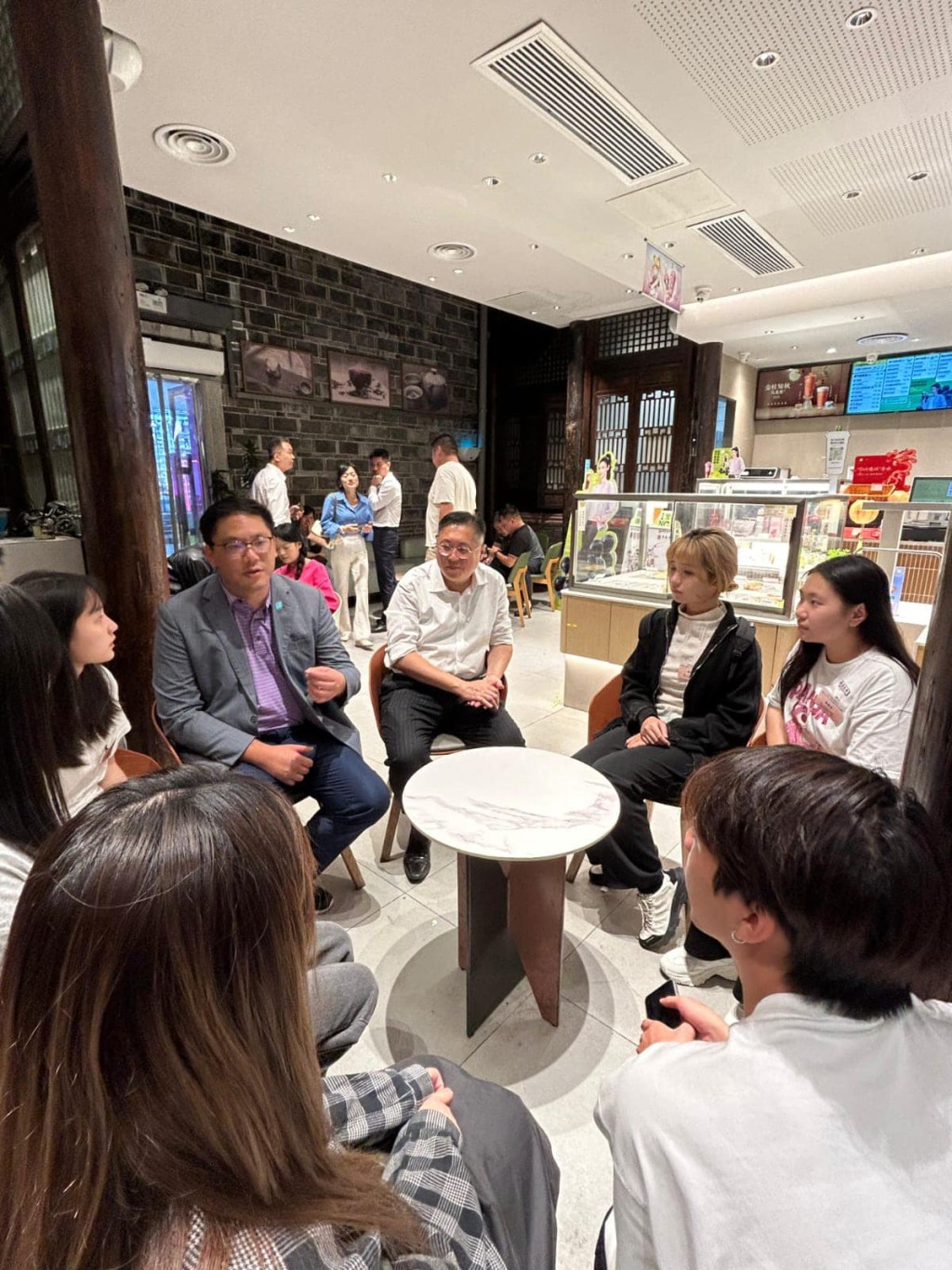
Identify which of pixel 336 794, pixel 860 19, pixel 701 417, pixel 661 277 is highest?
pixel 860 19

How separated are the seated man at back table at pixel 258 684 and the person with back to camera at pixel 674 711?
0.78 m

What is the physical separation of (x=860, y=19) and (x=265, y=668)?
11.4 feet

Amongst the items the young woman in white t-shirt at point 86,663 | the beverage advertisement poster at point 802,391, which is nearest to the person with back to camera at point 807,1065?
the young woman in white t-shirt at point 86,663

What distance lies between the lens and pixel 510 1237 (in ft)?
2.46

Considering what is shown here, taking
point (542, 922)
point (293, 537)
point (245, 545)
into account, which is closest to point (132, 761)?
point (245, 545)

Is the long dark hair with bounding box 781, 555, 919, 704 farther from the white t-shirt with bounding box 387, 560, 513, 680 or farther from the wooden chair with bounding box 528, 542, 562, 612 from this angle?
the wooden chair with bounding box 528, 542, 562, 612

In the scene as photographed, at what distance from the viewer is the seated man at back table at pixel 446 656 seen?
2.22 m

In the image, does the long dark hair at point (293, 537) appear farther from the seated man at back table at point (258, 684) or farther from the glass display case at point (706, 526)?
the glass display case at point (706, 526)

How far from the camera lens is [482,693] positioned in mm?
2285

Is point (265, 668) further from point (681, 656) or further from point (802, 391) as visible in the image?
point (802, 391)

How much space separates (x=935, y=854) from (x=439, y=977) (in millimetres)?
1432

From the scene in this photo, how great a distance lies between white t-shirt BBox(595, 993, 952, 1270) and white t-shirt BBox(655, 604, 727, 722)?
59.8 inches

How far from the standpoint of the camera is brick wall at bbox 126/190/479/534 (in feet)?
18.3

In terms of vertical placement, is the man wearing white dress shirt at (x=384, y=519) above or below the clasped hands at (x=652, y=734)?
above
